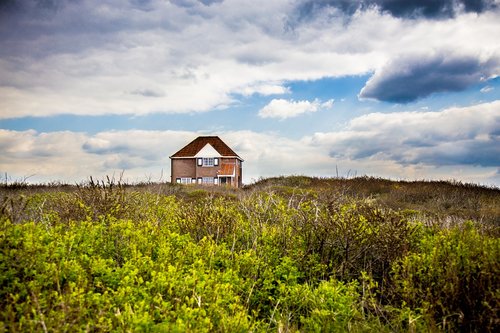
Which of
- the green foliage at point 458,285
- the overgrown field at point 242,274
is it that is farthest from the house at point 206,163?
the green foliage at point 458,285

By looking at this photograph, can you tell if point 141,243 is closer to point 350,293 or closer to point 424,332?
point 350,293

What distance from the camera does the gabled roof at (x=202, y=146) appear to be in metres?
47.6

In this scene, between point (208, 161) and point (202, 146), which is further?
point (202, 146)

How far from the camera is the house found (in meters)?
46.9

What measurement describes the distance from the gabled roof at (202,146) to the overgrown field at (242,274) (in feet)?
129

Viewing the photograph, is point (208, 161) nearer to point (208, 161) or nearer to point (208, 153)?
point (208, 161)

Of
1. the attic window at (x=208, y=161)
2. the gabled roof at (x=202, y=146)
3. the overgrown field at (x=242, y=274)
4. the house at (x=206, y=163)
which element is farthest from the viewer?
the gabled roof at (x=202, y=146)

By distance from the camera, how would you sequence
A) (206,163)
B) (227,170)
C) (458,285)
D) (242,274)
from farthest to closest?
(206,163) → (227,170) → (242,274) → (458,285)

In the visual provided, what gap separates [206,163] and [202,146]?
2080 millimetres

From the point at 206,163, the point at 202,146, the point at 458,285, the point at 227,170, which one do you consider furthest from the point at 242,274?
the point at 202,146

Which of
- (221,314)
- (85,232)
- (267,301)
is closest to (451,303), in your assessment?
(267,301)

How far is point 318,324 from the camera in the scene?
14.6 feet

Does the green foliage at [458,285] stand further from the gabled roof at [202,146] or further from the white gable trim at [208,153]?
the gabled roof at [202,146]

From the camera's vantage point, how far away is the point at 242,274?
5547 millimetres
